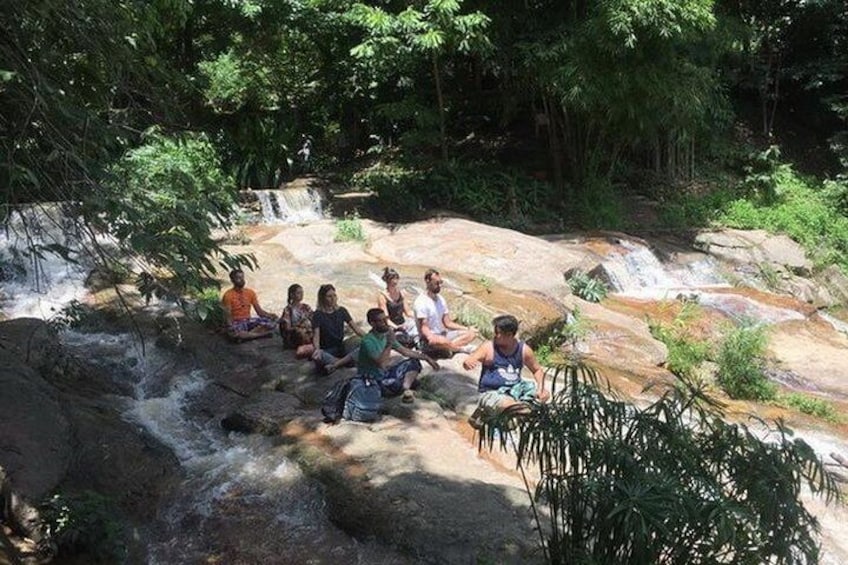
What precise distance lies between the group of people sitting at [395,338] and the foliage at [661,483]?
5.91 ft

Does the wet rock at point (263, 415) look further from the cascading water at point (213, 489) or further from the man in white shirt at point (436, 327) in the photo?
the man in white shirt at point (436, 327)

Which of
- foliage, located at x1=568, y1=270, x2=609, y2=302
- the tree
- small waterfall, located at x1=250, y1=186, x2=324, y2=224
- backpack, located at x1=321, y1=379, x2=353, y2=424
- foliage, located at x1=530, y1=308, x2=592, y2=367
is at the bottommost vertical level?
foliage, located at x1=530, y1=308, x2=592, y2=367

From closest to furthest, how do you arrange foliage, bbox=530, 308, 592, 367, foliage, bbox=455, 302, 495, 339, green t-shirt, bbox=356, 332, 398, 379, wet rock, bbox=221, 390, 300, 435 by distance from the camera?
wet rock, bbox=221, 390, 300, 435
green t-shirt, bbox=356, 332, 398, 379
foliage, bbox=455, 302, 495, 339
foliage, bbox=530, 308, 592, 367

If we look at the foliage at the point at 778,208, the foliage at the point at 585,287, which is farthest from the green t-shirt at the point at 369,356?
the foliage at the point at 778,208

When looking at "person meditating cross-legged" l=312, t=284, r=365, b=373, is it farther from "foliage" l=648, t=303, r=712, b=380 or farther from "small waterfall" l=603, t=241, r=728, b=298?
"small waterfall" l=603, t=241, r=728, b=298

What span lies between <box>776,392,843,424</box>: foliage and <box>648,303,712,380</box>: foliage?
1.08m

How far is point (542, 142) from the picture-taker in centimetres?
1909

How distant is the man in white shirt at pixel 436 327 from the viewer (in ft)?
26.6

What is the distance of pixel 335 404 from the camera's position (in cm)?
629

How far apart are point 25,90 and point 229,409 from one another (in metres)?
3.83

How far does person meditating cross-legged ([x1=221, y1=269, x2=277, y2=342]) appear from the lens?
8.34 meters

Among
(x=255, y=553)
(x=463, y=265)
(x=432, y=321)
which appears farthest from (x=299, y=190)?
(x=255, y=553)

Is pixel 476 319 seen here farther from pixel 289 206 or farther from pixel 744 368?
pixel 289 206

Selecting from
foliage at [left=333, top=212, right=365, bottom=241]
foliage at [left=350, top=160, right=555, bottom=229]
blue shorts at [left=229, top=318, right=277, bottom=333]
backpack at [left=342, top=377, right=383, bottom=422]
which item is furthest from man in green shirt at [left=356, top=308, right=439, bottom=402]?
foliage at [left=350, top=160, right=555, bottom=229]
